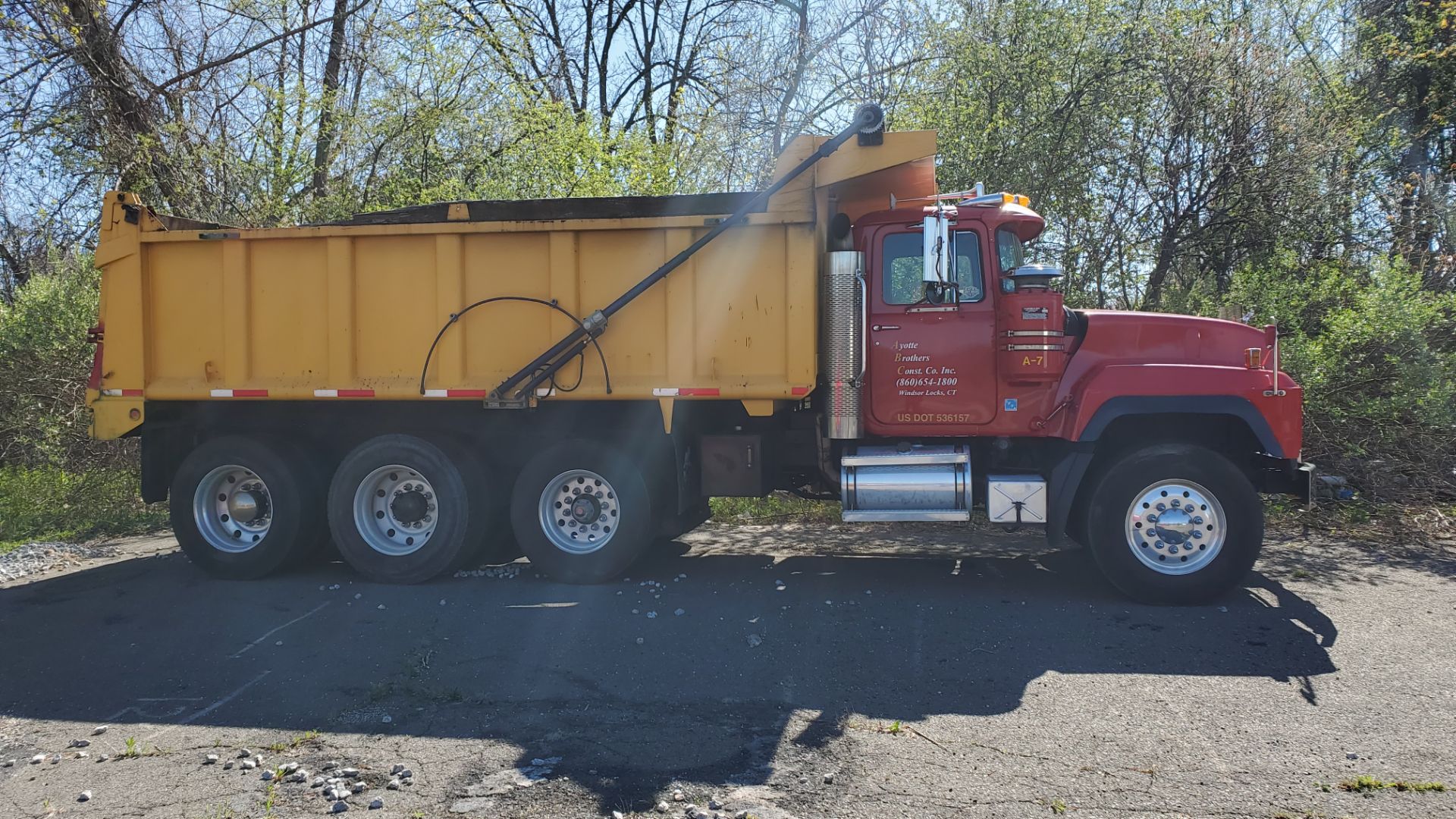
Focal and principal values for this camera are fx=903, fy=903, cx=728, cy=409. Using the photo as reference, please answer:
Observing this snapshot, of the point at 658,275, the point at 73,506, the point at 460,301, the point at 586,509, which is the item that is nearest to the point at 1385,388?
the point at 658,275

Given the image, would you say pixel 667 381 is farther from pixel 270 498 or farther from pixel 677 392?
pixel 270 498

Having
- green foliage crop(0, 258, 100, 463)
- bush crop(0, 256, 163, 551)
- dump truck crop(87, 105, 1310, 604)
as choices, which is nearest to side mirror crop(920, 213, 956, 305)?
dump truck crop(87, 105, 1310, 604)

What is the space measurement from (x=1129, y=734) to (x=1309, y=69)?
39.9 feet

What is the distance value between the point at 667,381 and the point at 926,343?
1.95 meters

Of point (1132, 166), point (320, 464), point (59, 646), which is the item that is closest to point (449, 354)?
point (320, 464)

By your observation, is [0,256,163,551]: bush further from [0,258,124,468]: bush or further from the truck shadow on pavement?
the truck shadow on pavement

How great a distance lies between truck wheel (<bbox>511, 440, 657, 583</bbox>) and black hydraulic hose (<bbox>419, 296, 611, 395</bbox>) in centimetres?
58

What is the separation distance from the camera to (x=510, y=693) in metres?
4.82

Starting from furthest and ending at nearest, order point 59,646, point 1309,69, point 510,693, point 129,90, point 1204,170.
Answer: point 129,90 < point 1309,69 < point 1204,170 < point 59,646 < point 510,693

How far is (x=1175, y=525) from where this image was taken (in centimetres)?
621

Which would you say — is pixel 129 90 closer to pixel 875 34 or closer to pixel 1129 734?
pixel 875 34

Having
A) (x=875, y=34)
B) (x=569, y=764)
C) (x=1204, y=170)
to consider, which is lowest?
(x=569, y=764)

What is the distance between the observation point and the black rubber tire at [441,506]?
7.09 meters

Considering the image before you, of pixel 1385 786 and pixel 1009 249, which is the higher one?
pixel 1009 249
